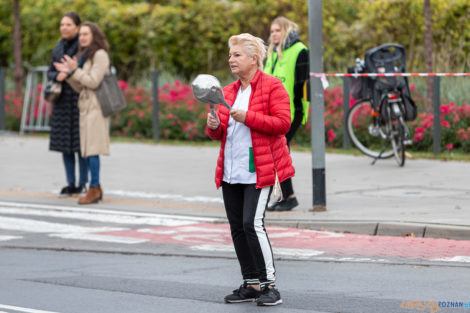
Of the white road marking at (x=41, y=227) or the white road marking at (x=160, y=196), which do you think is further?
the white road marking at (x=160, y=196)

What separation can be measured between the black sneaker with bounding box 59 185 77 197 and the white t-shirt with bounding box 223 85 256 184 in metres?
6.13

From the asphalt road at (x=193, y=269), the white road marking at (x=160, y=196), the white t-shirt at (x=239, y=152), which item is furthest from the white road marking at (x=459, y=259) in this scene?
the white road marking at (x=160, y=196)

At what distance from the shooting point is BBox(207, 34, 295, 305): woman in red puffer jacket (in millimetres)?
6297

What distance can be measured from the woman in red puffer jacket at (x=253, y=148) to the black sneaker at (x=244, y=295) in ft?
0.08

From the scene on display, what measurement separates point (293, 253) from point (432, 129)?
7457 millimetres

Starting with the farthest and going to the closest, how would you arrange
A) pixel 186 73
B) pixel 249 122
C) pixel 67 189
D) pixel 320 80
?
pixel 186 73
pixel 67 189
pixel 320 80
pixel 249 122

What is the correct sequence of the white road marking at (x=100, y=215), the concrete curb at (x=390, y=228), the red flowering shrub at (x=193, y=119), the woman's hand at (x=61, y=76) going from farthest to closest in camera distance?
the red flowering shrub at (x=193, y=119), the woman's hand at (x=61, y=76), the white road marking at (x=100, y=215), the concrete curb at (x=390, y=228)

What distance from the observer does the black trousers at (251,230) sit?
637 cm

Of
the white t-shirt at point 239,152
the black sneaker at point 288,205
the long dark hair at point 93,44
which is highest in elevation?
the long dark hair at point 93,44

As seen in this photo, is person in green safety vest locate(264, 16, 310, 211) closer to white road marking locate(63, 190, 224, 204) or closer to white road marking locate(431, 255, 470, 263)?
white road marking locate(63, 190, 224, 204)

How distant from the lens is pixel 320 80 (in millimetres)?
10320

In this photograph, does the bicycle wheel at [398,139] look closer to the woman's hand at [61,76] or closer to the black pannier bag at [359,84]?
the black pannier bag at [359,84]

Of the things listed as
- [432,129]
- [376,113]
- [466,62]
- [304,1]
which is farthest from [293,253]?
[304,1]

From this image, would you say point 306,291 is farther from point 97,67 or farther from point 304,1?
point 304,1
